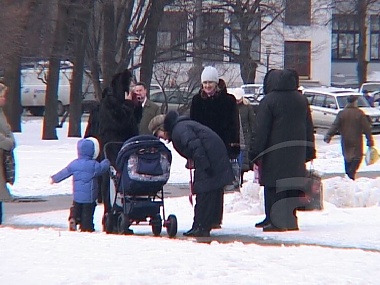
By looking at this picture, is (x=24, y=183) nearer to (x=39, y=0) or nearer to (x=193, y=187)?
(x=193, y=187)

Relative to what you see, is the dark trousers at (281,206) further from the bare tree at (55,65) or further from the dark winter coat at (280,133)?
the bare tree at (55,65)

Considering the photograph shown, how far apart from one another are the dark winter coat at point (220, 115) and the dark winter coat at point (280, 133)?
0.60m

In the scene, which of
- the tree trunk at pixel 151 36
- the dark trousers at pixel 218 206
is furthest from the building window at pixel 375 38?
the dark trousers at pixel 218 206

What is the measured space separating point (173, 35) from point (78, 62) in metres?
5.98

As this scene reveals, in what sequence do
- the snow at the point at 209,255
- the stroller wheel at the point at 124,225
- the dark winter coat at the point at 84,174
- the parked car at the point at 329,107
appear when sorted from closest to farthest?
the snow at the point at 209,255 → the stroller wheel at the point at 124,225 → the dark winter coat at the point at 84,174 → the parked car at the point at 329,107

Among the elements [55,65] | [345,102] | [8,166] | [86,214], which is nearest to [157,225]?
[86,214]

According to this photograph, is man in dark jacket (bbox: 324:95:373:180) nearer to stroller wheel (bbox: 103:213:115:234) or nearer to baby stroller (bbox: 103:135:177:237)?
baby stroller (bbox: 103:135:177:237)

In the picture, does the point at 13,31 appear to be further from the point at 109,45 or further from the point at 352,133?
the point at 352,133

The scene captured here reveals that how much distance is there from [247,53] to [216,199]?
98.5 feet

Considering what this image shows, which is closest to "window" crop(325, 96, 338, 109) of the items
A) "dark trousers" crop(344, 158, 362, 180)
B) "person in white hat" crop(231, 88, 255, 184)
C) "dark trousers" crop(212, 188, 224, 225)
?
"dark trousers" crop(344, 158, 362, 180)

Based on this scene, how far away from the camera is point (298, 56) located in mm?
65375

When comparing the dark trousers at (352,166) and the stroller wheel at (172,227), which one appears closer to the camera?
the stroller wheel at (172,227)

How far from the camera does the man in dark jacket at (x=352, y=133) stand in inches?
713

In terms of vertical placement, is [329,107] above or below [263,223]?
below
